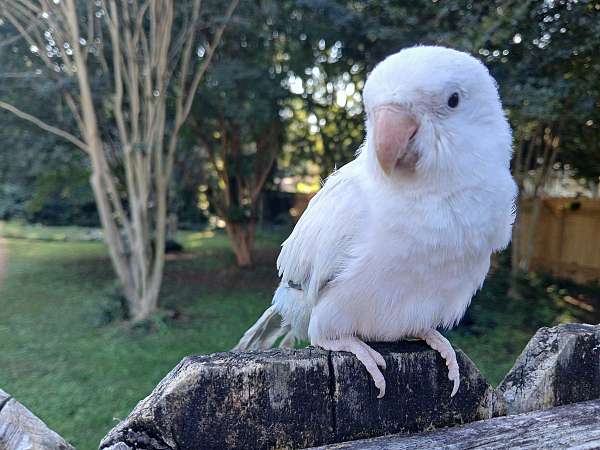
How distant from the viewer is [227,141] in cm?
971

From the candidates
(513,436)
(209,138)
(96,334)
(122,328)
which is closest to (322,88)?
(209,138)

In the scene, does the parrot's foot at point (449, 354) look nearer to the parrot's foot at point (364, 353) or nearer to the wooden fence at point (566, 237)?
the parrot's foot at point (364, 353)

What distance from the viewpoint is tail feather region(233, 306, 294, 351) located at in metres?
1.96

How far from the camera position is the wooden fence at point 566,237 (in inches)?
357

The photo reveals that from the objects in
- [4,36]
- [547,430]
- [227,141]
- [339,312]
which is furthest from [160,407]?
[227,141]

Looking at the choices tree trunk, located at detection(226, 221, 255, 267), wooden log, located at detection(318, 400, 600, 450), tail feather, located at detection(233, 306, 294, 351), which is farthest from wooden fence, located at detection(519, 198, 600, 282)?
wooden log, located at detection(318, 400, 600, 450)

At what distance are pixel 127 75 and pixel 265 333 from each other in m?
5.25

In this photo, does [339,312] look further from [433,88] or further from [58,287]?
[58,287]

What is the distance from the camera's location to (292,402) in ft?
3.78

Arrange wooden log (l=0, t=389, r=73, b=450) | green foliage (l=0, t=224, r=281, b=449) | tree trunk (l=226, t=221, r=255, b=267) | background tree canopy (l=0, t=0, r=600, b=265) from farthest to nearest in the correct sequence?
tree trunk (l=226, t=221, r=255, b=267) < background tree canopy (l=0, t=0, r=600, b=265) < green foliage (l=0, t=224, r=281, b=449) < wooden log (l=0, t=389, r=73, b=450)

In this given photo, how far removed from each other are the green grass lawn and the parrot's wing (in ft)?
9.17

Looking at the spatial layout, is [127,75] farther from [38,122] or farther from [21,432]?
[21,432]

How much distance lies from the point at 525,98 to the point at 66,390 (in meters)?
5.30

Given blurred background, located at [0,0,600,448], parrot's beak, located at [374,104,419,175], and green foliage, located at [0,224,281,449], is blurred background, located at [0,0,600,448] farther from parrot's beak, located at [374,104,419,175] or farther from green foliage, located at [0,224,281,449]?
parrot's beak, located at [374,104,419,175]
